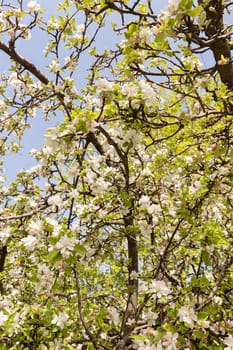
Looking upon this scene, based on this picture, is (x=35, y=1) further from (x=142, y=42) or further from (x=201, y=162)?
(x=201, y=162)

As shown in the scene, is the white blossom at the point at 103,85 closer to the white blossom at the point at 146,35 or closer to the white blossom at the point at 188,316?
the white blossom at the point at 146,35

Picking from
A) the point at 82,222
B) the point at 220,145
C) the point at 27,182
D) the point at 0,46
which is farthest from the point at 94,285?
the point at 0,46

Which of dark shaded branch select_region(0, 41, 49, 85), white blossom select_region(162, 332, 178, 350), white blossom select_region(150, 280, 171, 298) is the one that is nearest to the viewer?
white blossom select_region(162, 332, 178, 350)

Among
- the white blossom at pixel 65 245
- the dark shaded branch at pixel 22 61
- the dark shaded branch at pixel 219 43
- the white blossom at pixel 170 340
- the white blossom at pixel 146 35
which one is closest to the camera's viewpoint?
the white blossom at pixel 65 245

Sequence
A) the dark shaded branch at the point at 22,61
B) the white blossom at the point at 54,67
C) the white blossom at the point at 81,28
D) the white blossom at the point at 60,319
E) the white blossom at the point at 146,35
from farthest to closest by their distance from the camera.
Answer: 1. the dark shaded branch at the point at 22,61
2. the white blossom at the point at 81,28
3. the white blossom at the point at 54,67
4. the white blossom at the point at 146,35
5. the white blossom at the point at 60,319

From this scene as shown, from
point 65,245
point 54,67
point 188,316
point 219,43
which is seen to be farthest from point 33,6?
point 188,316

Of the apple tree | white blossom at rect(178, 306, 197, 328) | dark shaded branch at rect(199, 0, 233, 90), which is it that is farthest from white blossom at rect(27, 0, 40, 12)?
white blossom at rect(178, 306, 197, 328)

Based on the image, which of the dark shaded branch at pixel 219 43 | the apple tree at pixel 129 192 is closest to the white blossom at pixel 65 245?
the apple tree at pixel 129 192

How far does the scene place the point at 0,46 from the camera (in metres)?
4.85

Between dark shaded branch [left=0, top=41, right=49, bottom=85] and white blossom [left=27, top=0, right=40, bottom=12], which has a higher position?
white blossom [left=27, top=0, right=40, bottom=12]

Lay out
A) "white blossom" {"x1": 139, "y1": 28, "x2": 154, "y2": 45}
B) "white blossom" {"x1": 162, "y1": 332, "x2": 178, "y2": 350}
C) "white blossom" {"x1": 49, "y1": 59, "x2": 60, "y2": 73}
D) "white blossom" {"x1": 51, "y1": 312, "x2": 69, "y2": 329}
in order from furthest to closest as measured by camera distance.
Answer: "white blossom" {"x1": 49, "y1": 59, "x2": 60, "y2": 73} → "white blossom" {"x1": 139, "y1": 28, "x2": 154, "y2": 45} → "white blossom" {"x1": 51, "y1": 312, "x2": 69, "y2": 329} → "white blossom" {"x1": 162, "y1": 332, "x2": 178, "y2": 350}

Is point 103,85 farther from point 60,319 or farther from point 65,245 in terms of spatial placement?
point 60,319

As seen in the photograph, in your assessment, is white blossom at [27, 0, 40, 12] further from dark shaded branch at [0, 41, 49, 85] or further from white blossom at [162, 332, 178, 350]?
white blossom at [162, 332, 178, 350]

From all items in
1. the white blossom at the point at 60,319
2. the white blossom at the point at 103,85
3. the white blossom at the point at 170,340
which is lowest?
the white blossom at the point at 170,340
